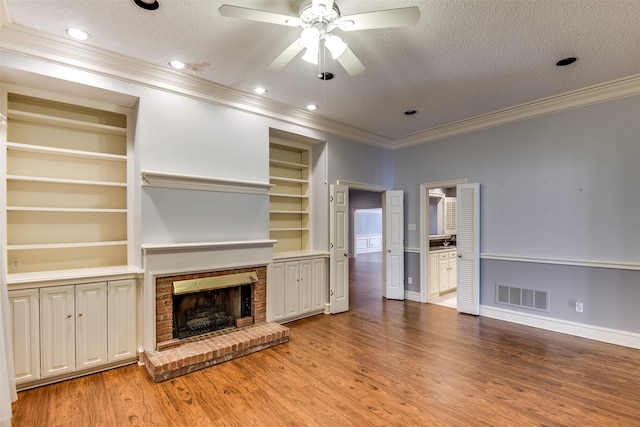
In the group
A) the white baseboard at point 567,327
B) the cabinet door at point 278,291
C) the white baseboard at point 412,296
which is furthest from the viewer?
the white baseboard at point 412,296

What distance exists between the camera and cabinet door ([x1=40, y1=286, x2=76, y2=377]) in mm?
2703

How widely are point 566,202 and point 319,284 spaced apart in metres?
3.55

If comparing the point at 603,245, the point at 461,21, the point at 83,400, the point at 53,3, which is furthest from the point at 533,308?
the point at 53,3

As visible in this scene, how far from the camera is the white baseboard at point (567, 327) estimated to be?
359 centimetres

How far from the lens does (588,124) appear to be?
12.8ft

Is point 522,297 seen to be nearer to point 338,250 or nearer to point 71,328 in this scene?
point 338,250

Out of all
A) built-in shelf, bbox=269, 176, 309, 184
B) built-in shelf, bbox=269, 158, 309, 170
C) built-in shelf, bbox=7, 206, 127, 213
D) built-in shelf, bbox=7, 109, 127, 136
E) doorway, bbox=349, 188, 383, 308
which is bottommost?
doorway, bbox=349, 188, 383, 308

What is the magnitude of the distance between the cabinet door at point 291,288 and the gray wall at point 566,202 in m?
2.89

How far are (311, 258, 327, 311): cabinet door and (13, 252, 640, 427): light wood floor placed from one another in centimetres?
87

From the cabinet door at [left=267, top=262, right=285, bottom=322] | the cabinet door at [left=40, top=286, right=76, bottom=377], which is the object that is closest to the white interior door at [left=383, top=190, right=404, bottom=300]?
the cabinet door at [left=267, top=262, right=285, bottom=322]

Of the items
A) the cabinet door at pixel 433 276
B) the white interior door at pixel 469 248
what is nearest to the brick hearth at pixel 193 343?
the white interior door at pixel 469 248

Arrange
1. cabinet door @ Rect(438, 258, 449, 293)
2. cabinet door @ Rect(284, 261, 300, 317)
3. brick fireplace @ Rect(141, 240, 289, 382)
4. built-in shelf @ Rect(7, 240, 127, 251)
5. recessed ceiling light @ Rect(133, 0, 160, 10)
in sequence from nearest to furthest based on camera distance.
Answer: recessed ceiling light @ Rect(133, 0, 160, 10)
built-in shelf @ Rect(7, 240, 127, 251)
brick fireplace @ Rect(141, 240, 289, 382)
cabinet door @ Rect(284, 261, 300, 317)
cabinet door @ Rect(438, 258, 449, 293)

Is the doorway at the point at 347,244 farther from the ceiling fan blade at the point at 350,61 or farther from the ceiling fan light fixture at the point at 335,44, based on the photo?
the ceiling fan light fixture at the point at 335,44

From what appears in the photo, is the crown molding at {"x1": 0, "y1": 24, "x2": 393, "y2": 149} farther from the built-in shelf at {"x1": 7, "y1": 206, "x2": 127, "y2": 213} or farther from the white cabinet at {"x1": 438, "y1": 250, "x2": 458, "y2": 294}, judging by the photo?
the white cabinet at {"x1": 438, "y1": 250, "x2": 458, "y2": 294}
